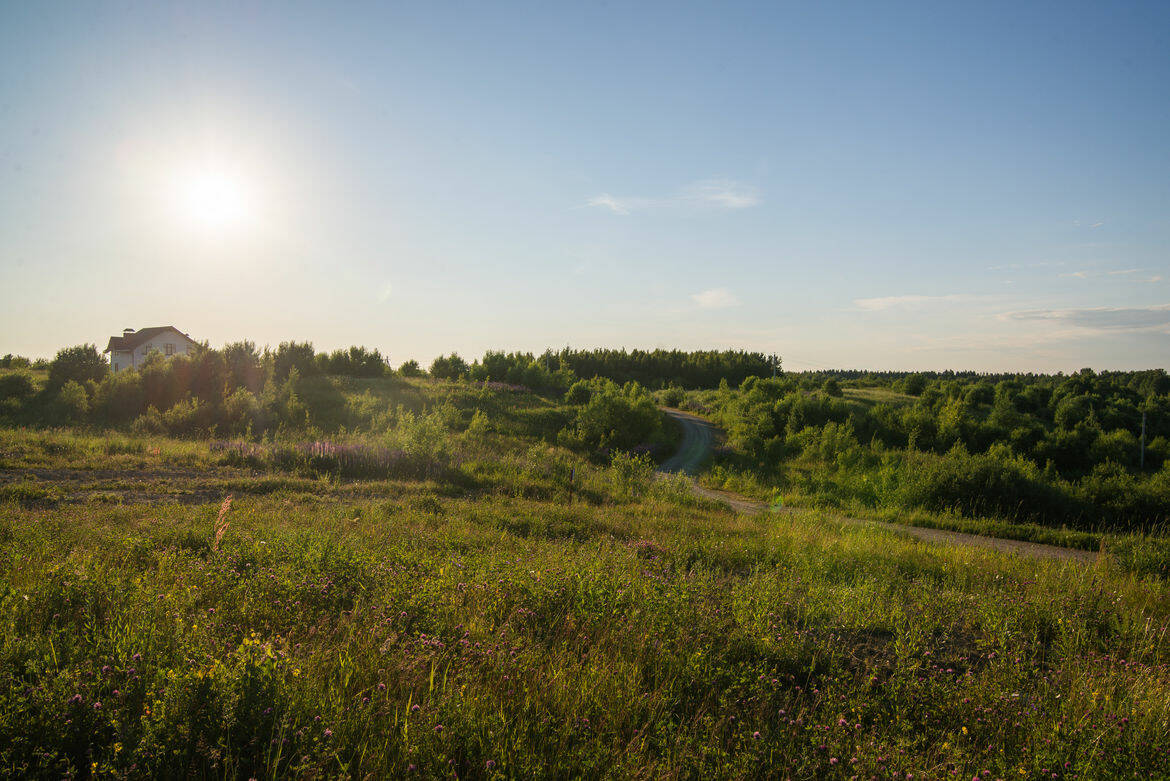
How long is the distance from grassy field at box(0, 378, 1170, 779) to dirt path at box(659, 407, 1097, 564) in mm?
5790

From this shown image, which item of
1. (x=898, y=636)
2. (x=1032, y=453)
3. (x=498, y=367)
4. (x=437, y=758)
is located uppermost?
(x=498, y=367)

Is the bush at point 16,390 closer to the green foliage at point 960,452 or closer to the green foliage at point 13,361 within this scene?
the green foliage at point 13,361

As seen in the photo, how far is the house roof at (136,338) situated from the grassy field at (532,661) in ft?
180

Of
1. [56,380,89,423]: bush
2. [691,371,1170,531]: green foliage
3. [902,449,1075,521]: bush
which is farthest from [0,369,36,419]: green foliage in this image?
[902,449,1075,521]: bush

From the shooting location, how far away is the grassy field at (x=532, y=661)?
289cm

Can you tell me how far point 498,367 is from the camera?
48.9 m

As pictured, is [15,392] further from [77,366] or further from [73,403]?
[73,403]

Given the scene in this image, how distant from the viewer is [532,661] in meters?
3.89

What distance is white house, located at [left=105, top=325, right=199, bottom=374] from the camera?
5062cm

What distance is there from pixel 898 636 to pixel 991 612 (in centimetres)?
147

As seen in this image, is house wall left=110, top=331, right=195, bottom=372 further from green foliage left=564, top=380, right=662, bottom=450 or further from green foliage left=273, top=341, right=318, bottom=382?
green foliage left=564, top=380, right=662, bottom=450

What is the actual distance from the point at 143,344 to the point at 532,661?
63098mm

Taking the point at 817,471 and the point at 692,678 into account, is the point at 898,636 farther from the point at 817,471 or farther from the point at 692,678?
the point at 817,471

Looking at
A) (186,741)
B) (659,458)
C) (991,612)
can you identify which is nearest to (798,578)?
(991,612)
